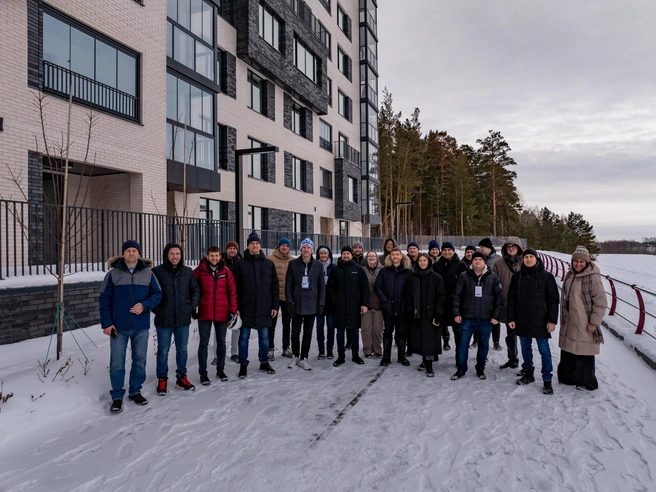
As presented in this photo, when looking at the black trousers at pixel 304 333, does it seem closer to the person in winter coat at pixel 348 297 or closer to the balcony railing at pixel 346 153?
the person in winter coat at pixel 348 297

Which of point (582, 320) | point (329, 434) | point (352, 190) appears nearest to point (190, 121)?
point (329, 434)

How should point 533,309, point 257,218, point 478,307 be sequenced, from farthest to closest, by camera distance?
point 257,218 → point 478,307 → point 533,309

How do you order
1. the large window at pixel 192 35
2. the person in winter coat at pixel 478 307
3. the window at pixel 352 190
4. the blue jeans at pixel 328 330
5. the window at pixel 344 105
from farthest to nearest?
the window at pixel 352 190 → the window at pixel 344 105 → the large window at pixel 192 35 → the blue jeans at pixel 328 330 → the person in winter coat at pixel 478 307

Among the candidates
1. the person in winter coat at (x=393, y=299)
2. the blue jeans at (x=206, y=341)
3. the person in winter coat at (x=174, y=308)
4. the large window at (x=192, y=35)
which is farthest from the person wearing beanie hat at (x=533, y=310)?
the large window at (x=192, y=35)

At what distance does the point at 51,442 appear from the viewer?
14.0ft

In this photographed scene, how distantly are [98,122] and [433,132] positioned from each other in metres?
68.4

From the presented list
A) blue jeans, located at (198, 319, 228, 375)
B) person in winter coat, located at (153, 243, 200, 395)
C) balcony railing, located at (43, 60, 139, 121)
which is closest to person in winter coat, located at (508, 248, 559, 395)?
blue jeans, located at (198, 319, 228, 375)

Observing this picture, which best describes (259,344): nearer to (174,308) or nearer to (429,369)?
(174,308)

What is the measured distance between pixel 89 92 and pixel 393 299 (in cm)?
895

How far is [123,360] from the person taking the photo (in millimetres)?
5152

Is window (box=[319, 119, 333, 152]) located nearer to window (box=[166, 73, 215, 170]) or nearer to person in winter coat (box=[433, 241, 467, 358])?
window (box=[166, 73, 215, 170])

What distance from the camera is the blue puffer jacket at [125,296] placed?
5047mm

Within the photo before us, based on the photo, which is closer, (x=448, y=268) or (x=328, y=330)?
(x=328, y=330)

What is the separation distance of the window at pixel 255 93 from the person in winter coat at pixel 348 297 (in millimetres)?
15628
